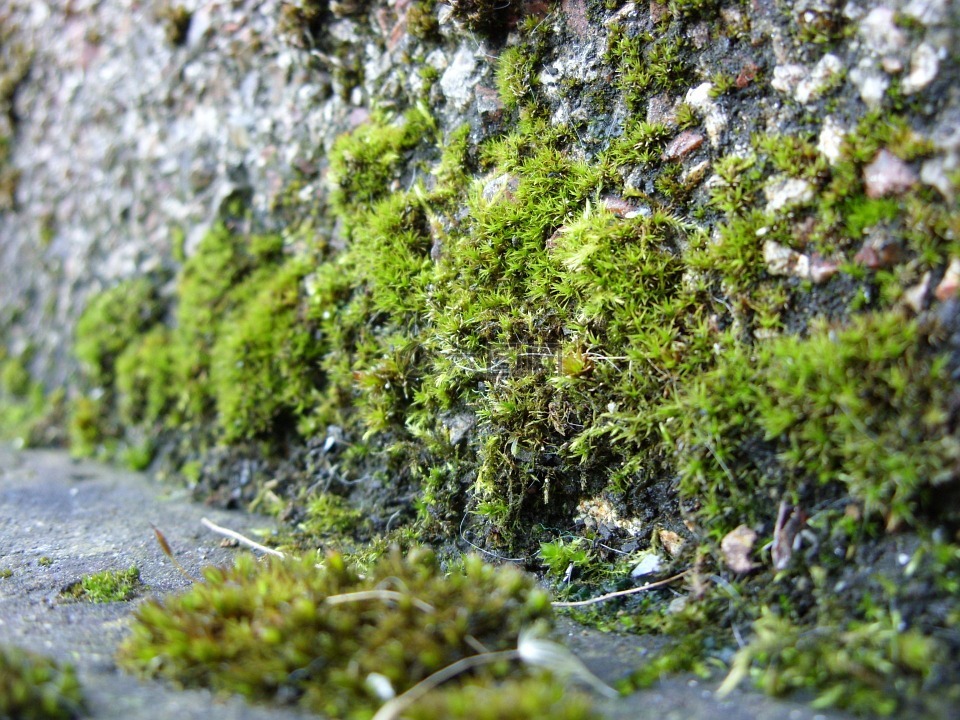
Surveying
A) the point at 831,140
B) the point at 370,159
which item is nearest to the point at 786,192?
the point at 831,140

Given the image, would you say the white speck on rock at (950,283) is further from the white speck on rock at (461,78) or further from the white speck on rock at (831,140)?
the white speck on rock at (461,78)

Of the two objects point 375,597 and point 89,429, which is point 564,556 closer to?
point 375,597

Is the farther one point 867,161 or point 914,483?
point 867,161

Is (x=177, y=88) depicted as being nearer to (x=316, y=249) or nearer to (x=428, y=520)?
(x=316, y=249)

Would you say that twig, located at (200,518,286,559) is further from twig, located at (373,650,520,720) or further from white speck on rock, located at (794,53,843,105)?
white speck on rock, located at (794,53,843,105)

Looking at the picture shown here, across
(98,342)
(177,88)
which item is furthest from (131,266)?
(177,88)

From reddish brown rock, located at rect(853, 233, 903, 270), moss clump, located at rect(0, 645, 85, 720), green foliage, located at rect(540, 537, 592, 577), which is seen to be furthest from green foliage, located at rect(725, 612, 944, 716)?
moss clump, located at rect(0, 645, 85, 720)
